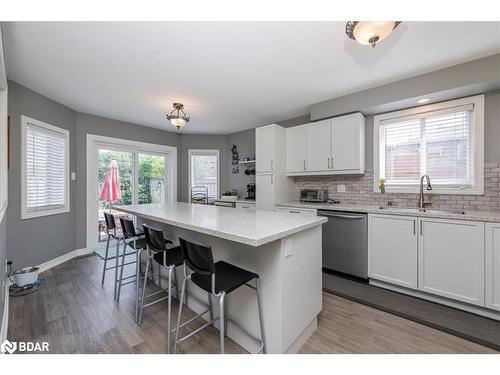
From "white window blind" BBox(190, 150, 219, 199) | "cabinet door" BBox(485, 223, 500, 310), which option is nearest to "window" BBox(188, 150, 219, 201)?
"white window blind" BBox(190, 150, 219, 199)

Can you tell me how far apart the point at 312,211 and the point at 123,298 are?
8.40 ft

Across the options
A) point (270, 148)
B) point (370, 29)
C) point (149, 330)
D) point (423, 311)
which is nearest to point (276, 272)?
point (149, 330)

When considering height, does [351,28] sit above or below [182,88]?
below

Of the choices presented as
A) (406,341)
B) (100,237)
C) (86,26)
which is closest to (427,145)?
(406,341)

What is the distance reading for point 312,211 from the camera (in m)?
3.03

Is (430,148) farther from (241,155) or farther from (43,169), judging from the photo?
(43,169)

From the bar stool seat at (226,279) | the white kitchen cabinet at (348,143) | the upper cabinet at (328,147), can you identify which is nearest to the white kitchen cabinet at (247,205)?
the upper cabinet at (328,147)

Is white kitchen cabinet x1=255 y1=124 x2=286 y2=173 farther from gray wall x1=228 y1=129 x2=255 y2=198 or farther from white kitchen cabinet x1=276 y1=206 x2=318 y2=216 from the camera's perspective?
gray wall x1=228 y1=129 x2=255 y2=198

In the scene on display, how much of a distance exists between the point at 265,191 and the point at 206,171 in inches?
86.8

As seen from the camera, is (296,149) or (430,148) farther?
(296,149)

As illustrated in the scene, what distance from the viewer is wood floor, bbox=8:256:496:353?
1.59 metres

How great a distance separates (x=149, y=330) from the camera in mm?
1795
